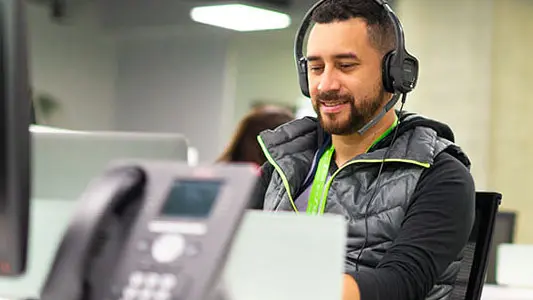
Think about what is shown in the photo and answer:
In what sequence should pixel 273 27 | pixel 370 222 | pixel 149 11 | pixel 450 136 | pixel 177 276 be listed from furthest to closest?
pixel 149 11 → pixel 273 27 → pixel 450 136 → pixel 370 222 → pixel 177 276

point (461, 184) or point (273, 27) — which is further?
point (273, 27)

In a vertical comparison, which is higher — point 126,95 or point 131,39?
point 131,39

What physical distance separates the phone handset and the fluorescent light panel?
4.93 metres

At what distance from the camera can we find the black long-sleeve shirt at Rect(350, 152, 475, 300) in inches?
46.1

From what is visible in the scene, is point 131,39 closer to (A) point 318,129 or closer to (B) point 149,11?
(B) point 149,11

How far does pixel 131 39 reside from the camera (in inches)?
280

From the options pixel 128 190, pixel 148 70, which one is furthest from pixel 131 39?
pixel 128 190

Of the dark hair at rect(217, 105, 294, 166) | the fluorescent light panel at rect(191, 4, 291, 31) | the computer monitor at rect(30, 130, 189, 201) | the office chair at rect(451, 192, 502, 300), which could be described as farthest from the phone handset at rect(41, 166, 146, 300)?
the fluorescent light panel at rect(191, 4, 291, 31)

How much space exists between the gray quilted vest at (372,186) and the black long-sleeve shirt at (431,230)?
0.08ft

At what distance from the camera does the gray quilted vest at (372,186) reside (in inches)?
54.0

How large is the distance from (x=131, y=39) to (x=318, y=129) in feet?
18.8

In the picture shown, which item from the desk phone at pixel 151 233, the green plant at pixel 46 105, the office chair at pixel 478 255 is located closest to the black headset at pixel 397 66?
the office chair at pixel 478 255

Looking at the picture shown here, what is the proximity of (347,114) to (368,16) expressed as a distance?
180 millimetres

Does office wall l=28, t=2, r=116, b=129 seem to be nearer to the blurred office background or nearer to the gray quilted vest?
the blurred office background
